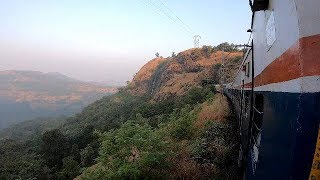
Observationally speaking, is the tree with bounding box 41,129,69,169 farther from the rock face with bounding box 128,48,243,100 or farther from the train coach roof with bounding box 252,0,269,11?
the train coach roof with bounding box 252,0,269,11

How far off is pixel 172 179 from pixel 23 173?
3034cm

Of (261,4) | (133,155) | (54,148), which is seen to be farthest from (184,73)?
(261,4)

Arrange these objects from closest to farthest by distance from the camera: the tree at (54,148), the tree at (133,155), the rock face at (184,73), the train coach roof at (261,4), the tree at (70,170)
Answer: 1. the train coach roof at (261,4)
2. the tree at (133,155)
3. the tree at (70,170)
4. the tree at (54,148)
5. the rock face at (184,73)

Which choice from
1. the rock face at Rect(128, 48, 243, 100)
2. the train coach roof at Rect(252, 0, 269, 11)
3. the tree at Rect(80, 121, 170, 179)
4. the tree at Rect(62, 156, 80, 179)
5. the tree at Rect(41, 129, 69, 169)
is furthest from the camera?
the rock face at Rect(128, 48, 243, 100)

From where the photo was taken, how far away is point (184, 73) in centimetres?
8894

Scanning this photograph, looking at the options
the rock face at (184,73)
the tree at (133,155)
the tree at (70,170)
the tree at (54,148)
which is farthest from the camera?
the rock face at (184,73)

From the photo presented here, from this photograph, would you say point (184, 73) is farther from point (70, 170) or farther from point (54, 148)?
point (70, 170)

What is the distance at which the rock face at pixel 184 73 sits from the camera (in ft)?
238

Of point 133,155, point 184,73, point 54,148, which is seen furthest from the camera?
point 184,73

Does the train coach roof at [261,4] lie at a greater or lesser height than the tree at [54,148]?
greater

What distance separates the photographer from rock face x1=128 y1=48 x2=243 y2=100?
72500mm

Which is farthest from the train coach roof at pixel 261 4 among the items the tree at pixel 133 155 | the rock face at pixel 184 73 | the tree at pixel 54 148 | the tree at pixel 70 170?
Result: the rock face at pixel 184 73

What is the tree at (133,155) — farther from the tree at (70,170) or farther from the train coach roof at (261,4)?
→ the tree at (70,170)

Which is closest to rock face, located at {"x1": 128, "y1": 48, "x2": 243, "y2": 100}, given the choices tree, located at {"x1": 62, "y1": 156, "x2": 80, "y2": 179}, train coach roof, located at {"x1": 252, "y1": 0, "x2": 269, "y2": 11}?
tree, located at {"x1": 62, "y1": 156, "x2": 80, "y2": 179}
